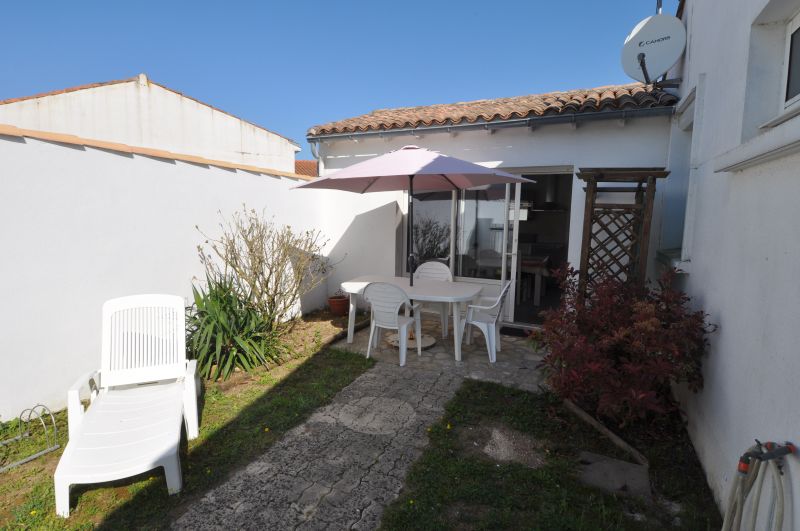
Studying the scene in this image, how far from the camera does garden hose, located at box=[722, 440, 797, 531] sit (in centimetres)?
180

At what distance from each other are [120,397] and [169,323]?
81 cm

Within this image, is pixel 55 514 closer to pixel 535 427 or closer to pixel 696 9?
pixel 535 427

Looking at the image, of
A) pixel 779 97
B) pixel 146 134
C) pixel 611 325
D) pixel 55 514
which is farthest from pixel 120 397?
pixel 146 134

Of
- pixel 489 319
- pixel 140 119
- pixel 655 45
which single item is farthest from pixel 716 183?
pixel 140 119

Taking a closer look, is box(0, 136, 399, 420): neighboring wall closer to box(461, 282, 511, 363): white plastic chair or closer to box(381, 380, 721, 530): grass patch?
box(381, 380, 721, 530): grass patch

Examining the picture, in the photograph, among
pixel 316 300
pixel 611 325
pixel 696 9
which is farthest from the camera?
pixel 316 300

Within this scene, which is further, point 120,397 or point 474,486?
point 120,397

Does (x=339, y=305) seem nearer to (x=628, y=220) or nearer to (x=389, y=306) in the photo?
(x=389, y=306)

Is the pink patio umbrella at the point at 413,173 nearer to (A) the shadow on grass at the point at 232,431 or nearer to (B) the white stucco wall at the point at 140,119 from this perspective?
(A) the shadow on grass at the point at 232,431

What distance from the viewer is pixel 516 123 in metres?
6.48

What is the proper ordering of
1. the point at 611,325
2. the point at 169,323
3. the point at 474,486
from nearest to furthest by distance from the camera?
1. the point at 474,486
2. the point at 611,325
3. the point at 169,323

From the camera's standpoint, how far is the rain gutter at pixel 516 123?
577cm

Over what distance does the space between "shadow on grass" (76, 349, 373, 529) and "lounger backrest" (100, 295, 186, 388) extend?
690 mm

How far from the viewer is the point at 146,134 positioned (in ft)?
38.2
